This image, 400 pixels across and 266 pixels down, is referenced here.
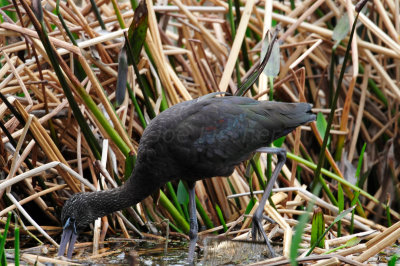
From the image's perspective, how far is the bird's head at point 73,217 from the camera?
11.2ft

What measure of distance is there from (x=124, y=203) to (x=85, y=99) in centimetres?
65

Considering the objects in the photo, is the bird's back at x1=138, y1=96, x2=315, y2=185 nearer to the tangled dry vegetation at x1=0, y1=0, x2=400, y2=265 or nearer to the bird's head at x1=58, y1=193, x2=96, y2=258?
the tangled dry vegetation at x1=0, y1=0, x2=400, y2=265

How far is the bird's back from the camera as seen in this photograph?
3.22m

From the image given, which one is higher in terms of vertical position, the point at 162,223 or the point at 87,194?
the point at 87,194

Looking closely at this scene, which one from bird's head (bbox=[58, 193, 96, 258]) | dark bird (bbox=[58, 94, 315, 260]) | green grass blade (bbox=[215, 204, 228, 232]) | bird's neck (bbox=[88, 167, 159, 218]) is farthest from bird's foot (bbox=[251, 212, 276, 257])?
bird's head (bbox=[58, 193, 96, 258])

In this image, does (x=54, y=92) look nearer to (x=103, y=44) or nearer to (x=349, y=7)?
(x=103, y=44)

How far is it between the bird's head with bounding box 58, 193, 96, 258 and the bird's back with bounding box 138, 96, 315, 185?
44cm

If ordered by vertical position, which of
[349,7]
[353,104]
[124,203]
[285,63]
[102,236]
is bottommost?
[102,236]

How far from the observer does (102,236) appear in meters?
3.72

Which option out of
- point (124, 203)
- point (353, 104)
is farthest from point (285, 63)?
point (124, 203)

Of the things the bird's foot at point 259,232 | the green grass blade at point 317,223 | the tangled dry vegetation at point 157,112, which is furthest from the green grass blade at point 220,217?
the green grass blade at point 317,223

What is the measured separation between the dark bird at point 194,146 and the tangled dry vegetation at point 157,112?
0.21 m

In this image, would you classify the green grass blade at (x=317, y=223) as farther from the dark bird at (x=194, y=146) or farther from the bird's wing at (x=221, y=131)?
the bird's wing at (x=221, y=131)

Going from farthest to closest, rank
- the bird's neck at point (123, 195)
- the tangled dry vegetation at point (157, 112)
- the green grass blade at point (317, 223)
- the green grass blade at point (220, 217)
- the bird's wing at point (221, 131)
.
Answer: the green grass blade at point (220, 217), the tangled dry vegetation at point (157, 112), the bird's neck at point (123, 195), the bird's wing at point (221, 131), the green grass blade at point (317, 223)
